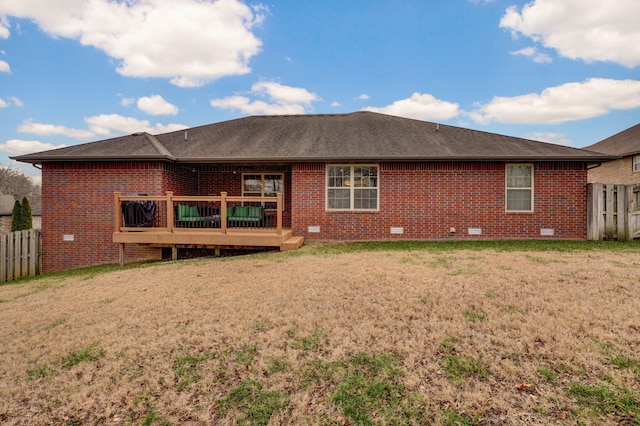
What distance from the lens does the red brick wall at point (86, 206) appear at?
408 inches

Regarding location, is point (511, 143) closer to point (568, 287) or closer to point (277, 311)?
point (568, 287)

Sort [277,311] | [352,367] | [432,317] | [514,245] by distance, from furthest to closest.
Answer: [514,245] < [277,311] < [432,317] < [352,367]

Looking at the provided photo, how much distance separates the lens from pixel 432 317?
3967 millimetres

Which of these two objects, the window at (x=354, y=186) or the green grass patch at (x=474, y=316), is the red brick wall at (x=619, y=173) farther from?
the green grass patch at (x=474, y=316)

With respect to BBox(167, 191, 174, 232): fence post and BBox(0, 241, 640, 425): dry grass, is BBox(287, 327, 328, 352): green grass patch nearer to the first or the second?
BBox(0, 241, 640, 425): dry grass

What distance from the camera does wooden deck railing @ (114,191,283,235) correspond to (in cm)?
902

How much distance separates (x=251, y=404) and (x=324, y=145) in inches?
374

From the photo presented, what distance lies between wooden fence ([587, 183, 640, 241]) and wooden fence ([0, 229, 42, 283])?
18373 mm

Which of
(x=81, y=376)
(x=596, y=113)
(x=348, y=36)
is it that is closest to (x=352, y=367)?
(x=81, y=376)

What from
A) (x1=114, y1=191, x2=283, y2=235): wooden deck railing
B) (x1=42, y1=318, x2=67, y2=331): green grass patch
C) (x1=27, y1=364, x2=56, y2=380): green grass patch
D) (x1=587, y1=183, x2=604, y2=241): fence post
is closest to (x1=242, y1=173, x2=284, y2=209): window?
(x1=114, y1=191, x2=283, y2=235): wooden deck railing

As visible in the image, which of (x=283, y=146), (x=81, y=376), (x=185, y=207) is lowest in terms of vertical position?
(x=81, y=376)

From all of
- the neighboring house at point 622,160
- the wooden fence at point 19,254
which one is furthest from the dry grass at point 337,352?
the neighboring house at point 622,160

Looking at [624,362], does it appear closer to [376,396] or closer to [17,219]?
[376,396]

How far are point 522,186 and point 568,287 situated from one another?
635cm
